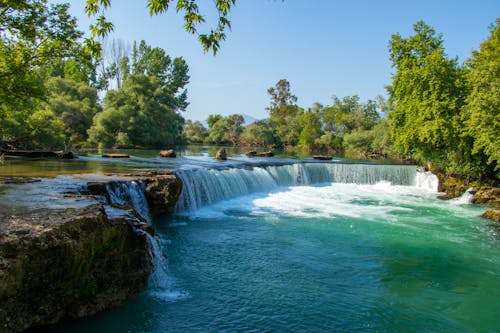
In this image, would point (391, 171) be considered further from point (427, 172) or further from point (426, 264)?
point (426, 264)

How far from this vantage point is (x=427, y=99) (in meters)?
20.7

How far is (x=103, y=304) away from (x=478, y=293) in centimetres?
724

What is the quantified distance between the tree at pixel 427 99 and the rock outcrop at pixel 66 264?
18383mm

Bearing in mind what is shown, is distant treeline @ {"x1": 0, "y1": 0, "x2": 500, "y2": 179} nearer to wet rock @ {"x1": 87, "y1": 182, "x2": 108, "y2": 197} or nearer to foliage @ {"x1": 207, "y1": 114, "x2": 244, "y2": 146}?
wet rock @ {"x1": 87, "y1": 182, "x2": 108, "y2": 197}

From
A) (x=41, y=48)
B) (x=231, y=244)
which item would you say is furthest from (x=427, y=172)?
(x=41, y=48)

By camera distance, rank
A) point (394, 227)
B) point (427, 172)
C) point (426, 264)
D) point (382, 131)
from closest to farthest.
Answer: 1. point (426, 264)
2. point (394, 227)
3. point (427, 172)
4. point (382, 131)

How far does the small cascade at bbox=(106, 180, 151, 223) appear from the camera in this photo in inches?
419

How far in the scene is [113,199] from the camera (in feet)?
34.1

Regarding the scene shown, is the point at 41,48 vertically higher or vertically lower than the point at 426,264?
higher

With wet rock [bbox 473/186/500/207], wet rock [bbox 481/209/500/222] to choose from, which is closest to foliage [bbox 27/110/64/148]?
wet rock [bbox 481/209/500/222]

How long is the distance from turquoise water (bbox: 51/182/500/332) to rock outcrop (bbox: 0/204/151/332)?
34 centimetres

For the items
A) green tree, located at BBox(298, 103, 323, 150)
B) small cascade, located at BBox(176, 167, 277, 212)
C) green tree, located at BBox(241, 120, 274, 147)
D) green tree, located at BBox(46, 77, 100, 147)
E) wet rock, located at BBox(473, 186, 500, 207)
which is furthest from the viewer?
green tree, located at BBox(241, 120, 274, 147)

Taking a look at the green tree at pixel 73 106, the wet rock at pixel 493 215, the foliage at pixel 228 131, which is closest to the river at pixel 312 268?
the wet rock at pixel 493 215

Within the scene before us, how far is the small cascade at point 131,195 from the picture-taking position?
419 inches
